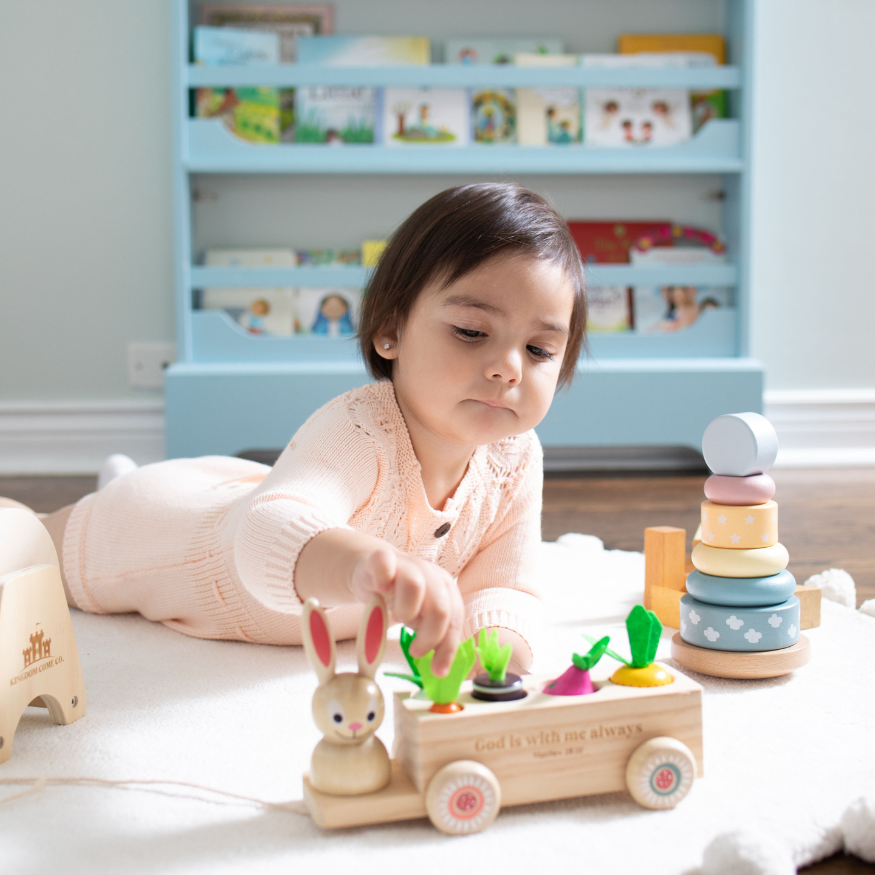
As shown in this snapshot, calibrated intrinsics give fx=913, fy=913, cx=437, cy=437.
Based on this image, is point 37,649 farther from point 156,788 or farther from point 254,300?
point 254,300

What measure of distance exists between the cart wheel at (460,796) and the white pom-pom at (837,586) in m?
0.62

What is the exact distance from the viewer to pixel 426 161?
1.96m

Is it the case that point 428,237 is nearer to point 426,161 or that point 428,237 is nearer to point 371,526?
point 371,526

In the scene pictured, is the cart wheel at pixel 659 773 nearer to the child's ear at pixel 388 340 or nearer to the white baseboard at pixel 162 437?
the child's ear at pixel 388 340

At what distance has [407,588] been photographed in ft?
1.65

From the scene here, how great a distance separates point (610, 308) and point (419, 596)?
1.65 m

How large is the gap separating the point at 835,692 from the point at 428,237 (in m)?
0.50

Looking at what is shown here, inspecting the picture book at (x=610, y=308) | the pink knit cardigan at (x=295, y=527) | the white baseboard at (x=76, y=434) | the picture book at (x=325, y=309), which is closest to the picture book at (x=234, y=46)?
the picture book at (x=325, y=309)

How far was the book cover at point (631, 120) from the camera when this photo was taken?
2025 mm

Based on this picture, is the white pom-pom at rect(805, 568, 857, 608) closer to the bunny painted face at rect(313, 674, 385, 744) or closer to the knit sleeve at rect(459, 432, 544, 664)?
the knit sleeve at rect(459, 432, 544, 664)

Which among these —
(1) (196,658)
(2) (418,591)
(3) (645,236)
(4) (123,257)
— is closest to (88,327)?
(4) (123,257)

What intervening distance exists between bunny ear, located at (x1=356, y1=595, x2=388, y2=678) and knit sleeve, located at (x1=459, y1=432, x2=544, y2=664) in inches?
10.9

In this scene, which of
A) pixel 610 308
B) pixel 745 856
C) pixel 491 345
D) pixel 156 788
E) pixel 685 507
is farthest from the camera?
pixel 610 308

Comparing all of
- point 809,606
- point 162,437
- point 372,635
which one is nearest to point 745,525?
point 809,606
